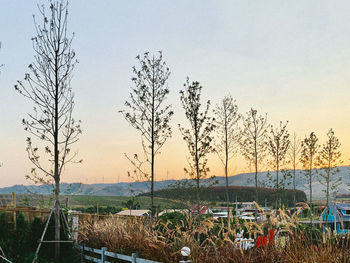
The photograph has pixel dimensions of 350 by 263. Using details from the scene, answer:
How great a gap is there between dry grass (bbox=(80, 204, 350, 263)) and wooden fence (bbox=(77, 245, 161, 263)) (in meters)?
0.15

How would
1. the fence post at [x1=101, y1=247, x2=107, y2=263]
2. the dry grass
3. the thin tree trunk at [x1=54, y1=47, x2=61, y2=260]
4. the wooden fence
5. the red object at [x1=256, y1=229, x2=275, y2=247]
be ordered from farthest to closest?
1. the thin tree trunk at [x1=54, y1=47, x2=61, y2=260]
2. the fence post at [x1=101, y1=247, x2=107, y2=263]
3. the wooden fence
4. the red object at [x1=256, y1=229, x2=275, y2=247]
5. the dry grass

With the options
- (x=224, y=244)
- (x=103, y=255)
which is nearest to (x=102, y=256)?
(x=103, y=255)

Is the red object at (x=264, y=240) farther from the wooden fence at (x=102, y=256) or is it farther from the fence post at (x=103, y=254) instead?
the fence post at (x=103, y=254)

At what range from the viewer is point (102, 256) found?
9312mm

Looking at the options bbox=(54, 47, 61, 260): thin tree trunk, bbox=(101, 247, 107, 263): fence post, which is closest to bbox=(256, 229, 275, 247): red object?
bbox=(101, 247, 107, 263): fence post

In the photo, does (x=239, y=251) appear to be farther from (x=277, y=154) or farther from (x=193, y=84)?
(x=277, y=154)

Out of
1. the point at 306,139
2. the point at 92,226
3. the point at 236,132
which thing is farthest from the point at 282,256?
the point at 306,139

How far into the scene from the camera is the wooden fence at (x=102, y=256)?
25.6 ft

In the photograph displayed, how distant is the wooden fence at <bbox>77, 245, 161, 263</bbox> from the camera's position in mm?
7816

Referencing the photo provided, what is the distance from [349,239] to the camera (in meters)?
5.91

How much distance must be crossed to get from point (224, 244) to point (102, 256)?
372 centimetres

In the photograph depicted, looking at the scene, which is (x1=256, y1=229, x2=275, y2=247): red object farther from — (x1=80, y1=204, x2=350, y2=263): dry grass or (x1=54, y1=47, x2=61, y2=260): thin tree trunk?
(x1=54, y1=47, x2=61, y2=260): thin tree trunk

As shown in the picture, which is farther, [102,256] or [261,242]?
[102,256]

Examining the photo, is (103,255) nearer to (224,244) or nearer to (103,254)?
(103,254)
